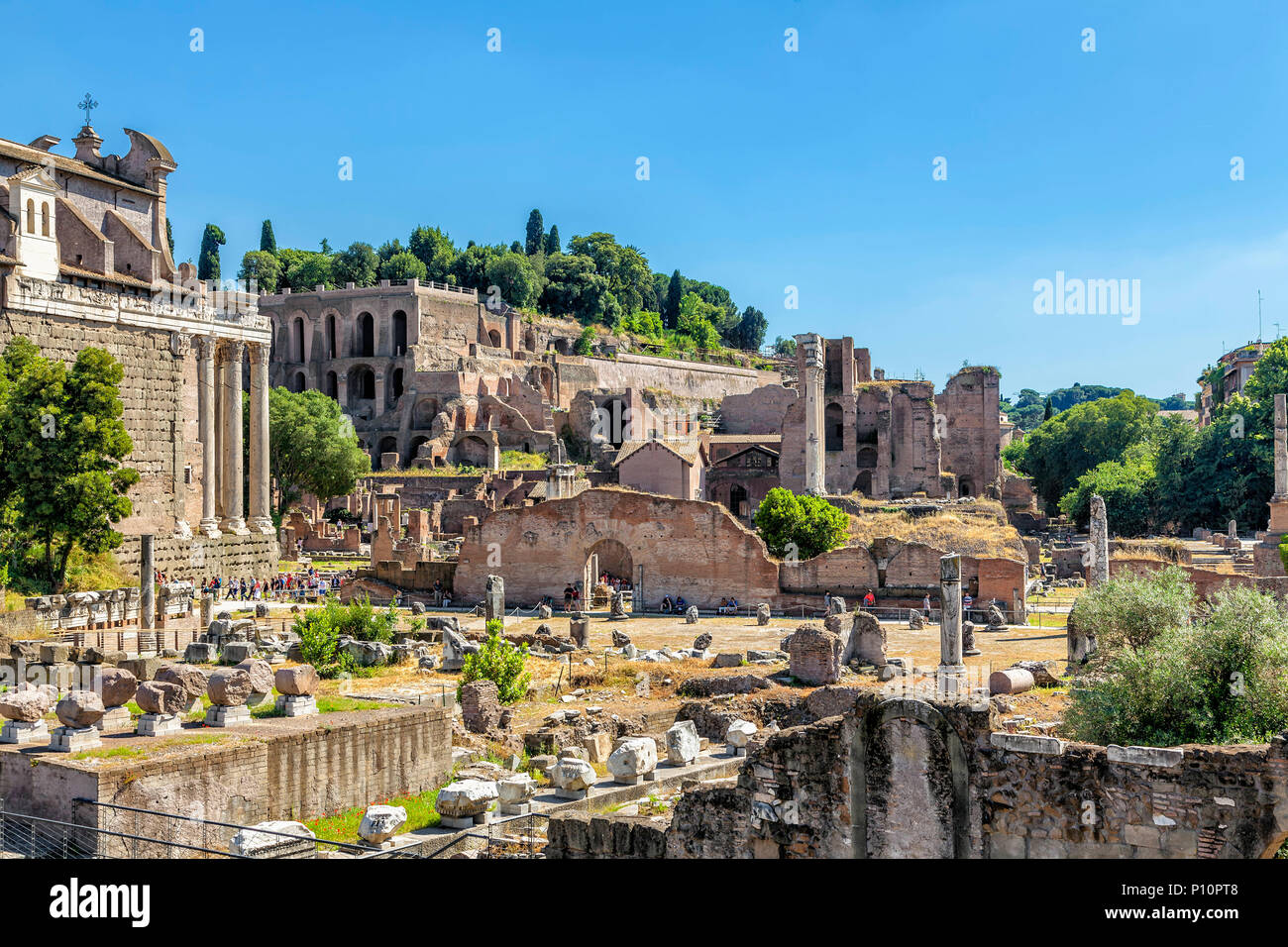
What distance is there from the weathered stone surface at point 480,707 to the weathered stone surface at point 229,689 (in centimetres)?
437

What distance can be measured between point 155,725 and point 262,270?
290ft

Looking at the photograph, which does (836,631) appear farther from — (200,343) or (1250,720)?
(200,343)

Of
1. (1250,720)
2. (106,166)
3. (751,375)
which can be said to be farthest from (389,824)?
(751,375)

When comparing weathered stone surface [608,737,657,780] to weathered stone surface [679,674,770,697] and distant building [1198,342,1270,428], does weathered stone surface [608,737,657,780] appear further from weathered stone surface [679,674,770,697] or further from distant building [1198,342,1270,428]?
distant building [1198,342,1270,428]

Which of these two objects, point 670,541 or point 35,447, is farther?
point 670,541

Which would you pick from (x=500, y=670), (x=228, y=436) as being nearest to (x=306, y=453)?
(x=228, y=436)

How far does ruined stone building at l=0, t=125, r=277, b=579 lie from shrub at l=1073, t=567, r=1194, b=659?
2535 centimetres

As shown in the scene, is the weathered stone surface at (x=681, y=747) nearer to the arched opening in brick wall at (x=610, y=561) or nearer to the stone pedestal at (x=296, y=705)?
the stone pedestal at (x=296, y=705)

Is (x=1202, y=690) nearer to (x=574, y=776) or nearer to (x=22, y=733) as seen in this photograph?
(x=574, y=776)

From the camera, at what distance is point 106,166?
42.5m

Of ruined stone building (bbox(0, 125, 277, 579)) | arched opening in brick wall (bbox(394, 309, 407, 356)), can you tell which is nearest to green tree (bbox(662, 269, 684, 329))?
arched opening in brick wall (bbox(394, 309, 407, 356))

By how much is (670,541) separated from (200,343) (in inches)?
654

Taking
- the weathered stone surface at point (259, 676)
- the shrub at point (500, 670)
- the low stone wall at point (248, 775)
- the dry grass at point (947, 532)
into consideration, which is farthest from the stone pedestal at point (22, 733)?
the dry grass at point (947, 532)

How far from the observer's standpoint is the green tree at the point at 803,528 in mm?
38031
